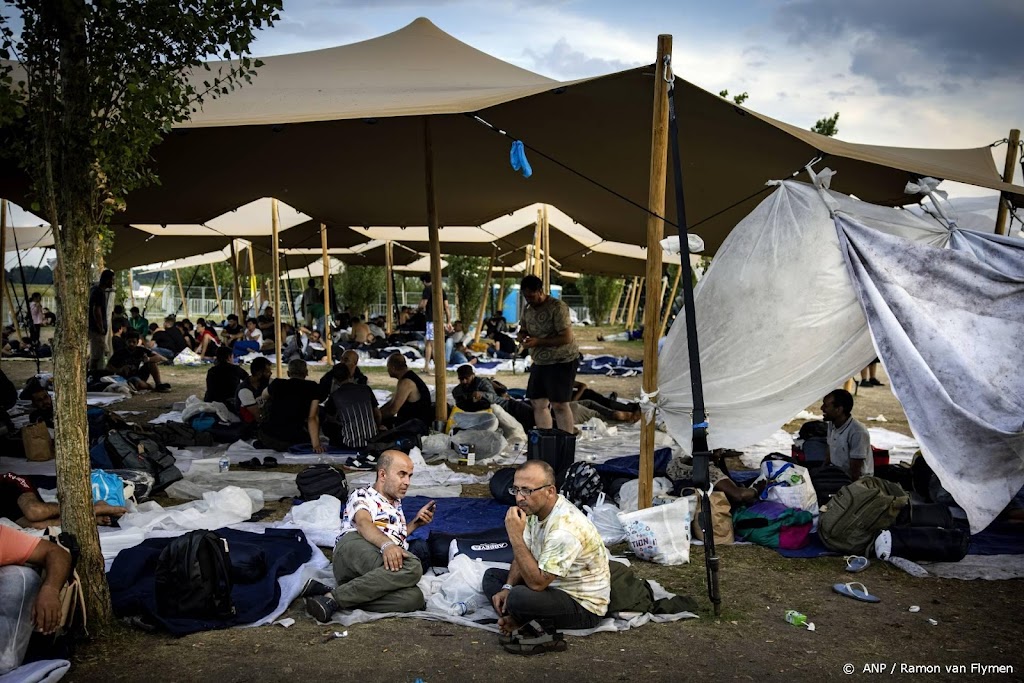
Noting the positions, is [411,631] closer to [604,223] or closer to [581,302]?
[604,223]

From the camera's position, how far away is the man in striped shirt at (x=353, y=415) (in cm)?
846

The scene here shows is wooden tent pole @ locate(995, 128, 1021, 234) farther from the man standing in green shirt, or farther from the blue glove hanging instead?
the blue glove hanging

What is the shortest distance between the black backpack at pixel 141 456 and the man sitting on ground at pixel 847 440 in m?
5.03

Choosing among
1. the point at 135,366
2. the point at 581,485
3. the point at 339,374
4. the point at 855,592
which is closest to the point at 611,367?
the point at 135,366

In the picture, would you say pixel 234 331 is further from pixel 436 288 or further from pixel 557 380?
pixel 557 380

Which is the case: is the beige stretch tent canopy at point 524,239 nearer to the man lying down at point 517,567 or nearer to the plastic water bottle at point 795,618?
the man lying down at point 517,567

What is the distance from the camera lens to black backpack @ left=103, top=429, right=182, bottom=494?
6.83 meters

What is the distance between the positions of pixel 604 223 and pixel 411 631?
9405mm

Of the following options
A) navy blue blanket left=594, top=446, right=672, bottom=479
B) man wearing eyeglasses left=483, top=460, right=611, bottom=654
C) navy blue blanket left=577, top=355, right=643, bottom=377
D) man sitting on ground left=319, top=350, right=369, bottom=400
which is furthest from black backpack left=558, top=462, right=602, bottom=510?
navy blue blanket left=577, top=355, right=643, bottom=377

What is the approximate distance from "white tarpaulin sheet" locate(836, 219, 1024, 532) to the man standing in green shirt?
3.25m

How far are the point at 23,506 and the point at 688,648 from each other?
3937 millimetres

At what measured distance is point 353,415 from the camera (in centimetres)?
846

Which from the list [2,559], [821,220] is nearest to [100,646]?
[2,559]

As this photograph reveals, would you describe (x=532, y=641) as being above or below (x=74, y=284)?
below
